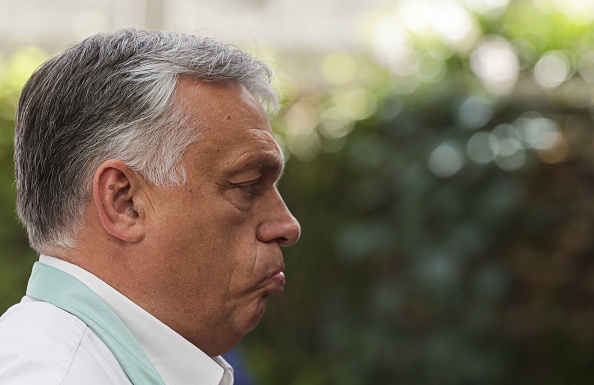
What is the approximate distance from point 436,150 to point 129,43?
2.65 metres

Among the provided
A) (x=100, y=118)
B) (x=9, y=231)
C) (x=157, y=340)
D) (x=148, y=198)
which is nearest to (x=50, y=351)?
(x=157, y=340)

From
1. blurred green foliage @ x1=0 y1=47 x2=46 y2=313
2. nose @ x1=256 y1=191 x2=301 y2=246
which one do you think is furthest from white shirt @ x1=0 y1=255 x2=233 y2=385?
blurred green foliage @ x1=0 y1=47 x2=46 y2=313

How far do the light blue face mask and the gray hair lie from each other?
0.11m

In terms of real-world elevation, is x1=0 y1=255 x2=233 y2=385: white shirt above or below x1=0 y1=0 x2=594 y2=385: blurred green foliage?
above

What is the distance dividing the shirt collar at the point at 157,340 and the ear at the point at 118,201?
0.11 metres

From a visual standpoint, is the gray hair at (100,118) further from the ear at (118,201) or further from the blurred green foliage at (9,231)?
the blurred green foliage at (9,231)

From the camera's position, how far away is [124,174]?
69.2 inches

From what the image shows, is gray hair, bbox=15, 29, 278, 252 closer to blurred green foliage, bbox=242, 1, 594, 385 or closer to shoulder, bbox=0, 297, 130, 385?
shoulder, bbox=0, 297, 130, 385

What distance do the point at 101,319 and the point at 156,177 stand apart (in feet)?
0.96

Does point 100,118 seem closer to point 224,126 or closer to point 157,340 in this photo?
point 224,126

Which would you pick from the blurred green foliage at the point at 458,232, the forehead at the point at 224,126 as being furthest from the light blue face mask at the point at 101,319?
the blurred green foliage at the point at 458,232

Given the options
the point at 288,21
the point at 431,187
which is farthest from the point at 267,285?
the point at 288,21

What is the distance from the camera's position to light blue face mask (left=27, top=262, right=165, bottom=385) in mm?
1649

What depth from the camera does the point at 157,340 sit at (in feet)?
5.76
